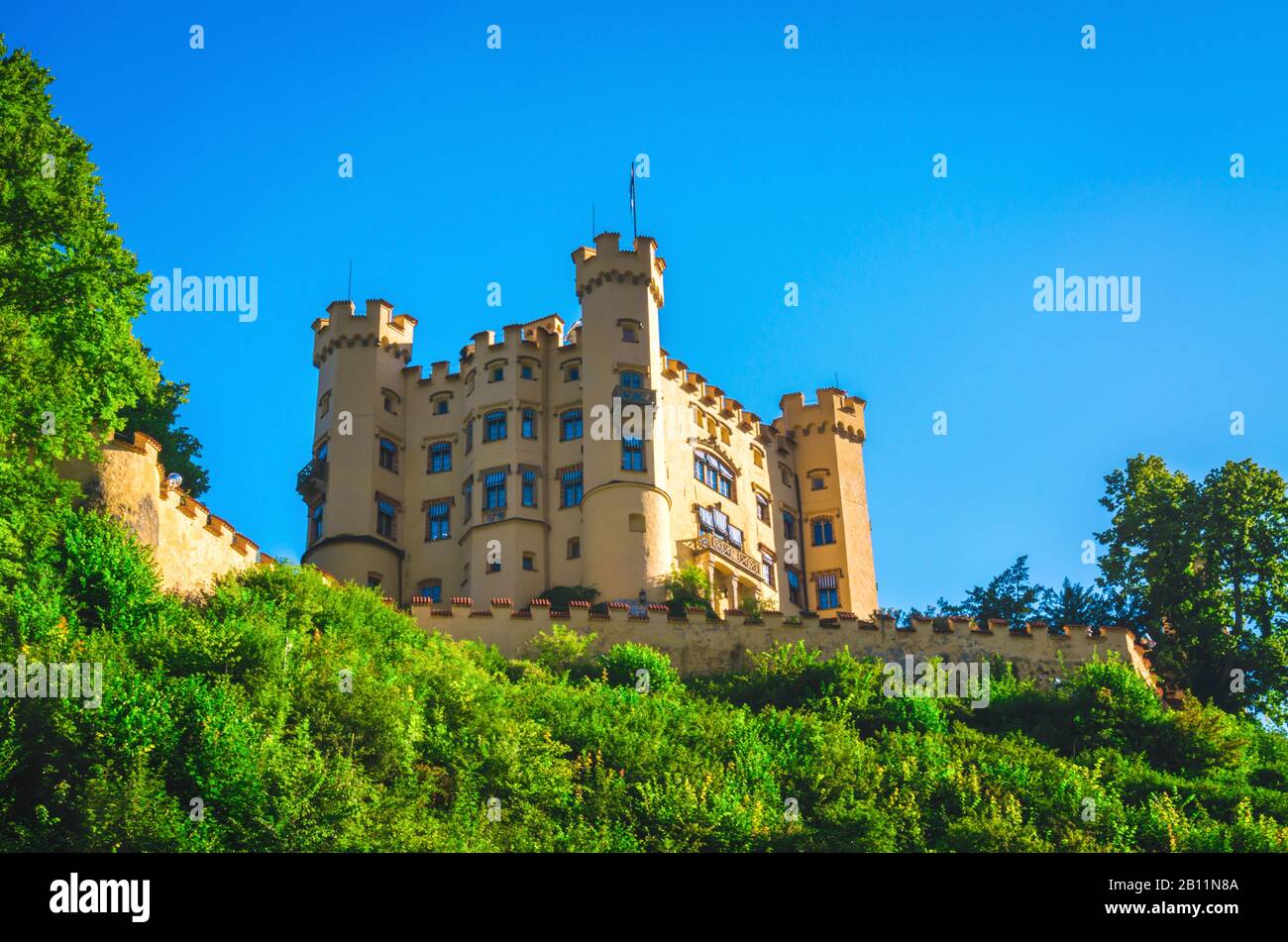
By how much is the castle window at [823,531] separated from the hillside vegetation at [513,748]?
2079 centimetres

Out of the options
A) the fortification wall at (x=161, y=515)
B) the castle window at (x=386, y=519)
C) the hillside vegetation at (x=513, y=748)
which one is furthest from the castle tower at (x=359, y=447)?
the fortification wall at (x=161, y=515)

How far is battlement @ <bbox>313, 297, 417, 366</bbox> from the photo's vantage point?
6650 cm

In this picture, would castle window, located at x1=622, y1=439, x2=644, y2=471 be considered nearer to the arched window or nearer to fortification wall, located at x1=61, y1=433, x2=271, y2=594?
the arched window

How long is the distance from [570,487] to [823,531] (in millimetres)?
12956

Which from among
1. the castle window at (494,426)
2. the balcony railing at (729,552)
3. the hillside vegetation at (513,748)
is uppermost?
the castle window at (494,426)

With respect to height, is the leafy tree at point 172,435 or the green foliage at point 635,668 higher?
the leafy tree at point 172,435

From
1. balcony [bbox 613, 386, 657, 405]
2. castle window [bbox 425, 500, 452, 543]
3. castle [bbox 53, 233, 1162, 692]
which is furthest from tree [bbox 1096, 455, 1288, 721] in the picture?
castle window [bbox 425, 500, 452, 543]

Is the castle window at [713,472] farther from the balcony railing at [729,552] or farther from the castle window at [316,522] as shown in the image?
the castle window at [316,522]

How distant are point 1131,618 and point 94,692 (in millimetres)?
39520

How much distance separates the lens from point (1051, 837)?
124 ft

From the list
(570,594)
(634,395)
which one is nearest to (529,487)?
(634,395)

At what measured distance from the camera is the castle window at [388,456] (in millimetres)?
64625
